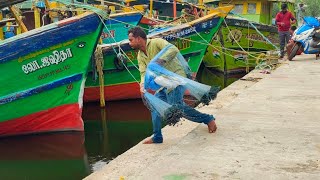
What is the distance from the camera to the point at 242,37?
48.4 feet

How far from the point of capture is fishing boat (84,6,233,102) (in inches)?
407

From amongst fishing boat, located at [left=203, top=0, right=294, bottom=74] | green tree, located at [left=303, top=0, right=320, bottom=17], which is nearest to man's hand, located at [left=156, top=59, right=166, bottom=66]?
fishing boat, located at [left=203, top=0, right=294, bottom=74]

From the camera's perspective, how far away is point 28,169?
644cm

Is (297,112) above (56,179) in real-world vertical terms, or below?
above

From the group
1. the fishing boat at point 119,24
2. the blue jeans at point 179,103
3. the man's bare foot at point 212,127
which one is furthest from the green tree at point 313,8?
the blue jeans at point 179,103

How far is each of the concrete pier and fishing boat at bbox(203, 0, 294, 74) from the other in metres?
7.66

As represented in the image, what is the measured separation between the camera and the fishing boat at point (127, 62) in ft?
33.9

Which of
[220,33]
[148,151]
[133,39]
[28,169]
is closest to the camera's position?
[133,39]

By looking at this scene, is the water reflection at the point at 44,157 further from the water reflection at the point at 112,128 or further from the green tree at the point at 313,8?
the green tree at the point at 313,8

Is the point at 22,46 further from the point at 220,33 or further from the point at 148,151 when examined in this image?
the point at 220,33

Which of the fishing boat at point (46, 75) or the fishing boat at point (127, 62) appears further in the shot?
the fishing boat at point (127, 62)

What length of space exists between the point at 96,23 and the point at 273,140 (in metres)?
4.31

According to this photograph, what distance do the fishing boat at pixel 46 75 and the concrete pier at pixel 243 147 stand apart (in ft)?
8.14

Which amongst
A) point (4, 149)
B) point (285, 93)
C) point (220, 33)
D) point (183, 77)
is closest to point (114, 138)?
point (4, 149)
